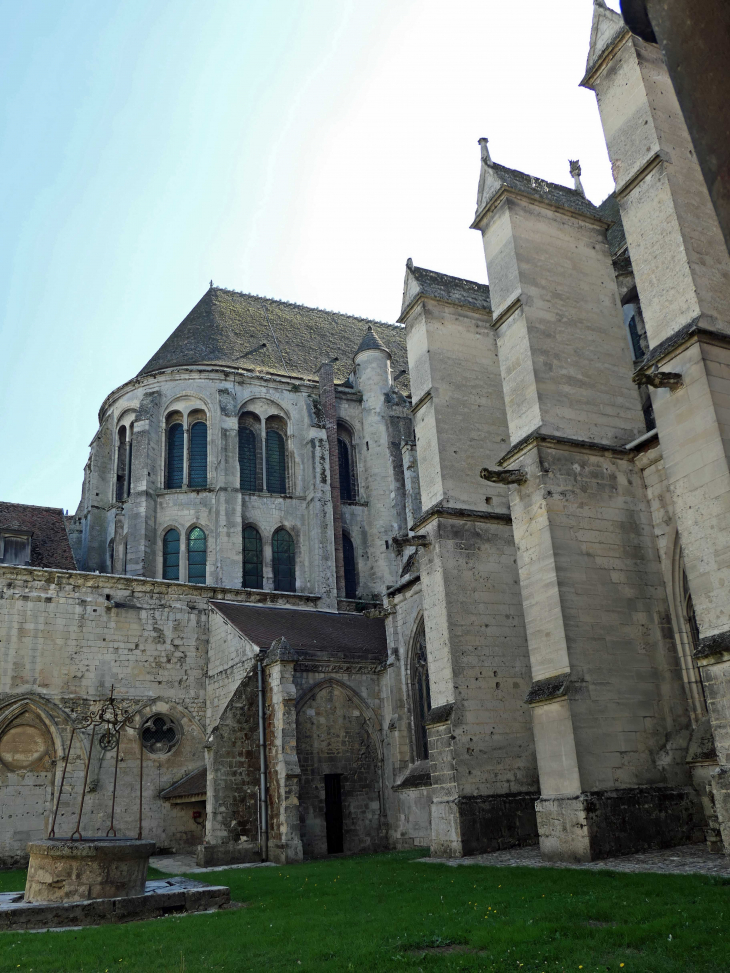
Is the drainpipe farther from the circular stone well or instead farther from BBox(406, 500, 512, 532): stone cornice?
the circular stone well

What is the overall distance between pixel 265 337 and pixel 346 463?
663 centimetres

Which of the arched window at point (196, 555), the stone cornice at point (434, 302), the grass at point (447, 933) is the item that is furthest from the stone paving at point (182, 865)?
the stone cornice at point (434, 302)

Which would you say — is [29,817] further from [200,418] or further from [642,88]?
[642,88]

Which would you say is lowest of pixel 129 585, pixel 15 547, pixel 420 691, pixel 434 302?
pixel 420 691

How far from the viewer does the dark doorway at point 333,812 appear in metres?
18.3

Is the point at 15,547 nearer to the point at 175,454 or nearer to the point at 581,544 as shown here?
the point at 175,454

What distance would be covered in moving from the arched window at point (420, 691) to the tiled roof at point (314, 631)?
1.29 m

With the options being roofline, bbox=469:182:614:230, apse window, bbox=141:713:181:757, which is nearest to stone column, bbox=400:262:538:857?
roofline, bbox=469:182:614:230

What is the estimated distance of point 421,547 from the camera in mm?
15328

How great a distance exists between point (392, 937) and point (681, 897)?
2521 millimetres

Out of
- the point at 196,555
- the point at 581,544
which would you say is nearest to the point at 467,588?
the point at 581,544

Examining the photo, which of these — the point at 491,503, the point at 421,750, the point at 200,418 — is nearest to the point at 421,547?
the point at 491,503

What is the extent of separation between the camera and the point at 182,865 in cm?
1697

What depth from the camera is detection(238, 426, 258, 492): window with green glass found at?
2944cm
